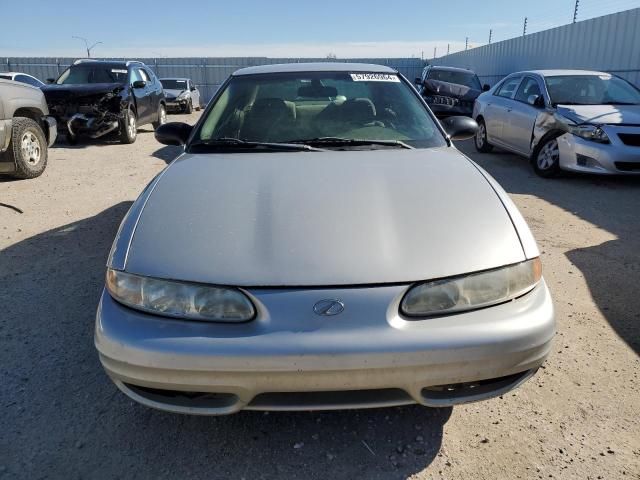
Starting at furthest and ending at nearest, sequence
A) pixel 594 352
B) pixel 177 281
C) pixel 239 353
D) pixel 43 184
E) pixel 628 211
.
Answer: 1. pixel 43 184
2. pixel 628 211
3. pixel 594 352
4. pixel 177 281
5. pixel 239 353

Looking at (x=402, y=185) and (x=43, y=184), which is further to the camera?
(x=43, y=184)

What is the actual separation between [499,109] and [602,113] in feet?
6.50

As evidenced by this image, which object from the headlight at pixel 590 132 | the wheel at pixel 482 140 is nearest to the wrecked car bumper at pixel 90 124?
the wheel at pixel 482 140

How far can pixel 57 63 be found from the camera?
24453 mm

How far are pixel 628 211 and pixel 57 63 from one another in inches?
1057

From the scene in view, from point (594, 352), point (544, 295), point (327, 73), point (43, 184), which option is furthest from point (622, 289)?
point (43, 184)

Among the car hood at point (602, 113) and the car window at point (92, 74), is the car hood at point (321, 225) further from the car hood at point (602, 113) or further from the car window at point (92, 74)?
the car window at point (92, 74)

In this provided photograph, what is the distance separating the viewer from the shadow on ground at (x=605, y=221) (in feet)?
10.2

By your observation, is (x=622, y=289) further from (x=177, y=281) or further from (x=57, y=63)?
(x=57, y=63)

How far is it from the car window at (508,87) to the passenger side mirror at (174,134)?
6.56 m

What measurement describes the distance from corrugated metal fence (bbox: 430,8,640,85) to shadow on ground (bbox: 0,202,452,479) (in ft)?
35.5

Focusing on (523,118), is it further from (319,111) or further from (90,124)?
(90,124)

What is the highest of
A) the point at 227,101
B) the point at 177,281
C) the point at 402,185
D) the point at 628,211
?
the point at 227,101

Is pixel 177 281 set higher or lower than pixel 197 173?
lower
